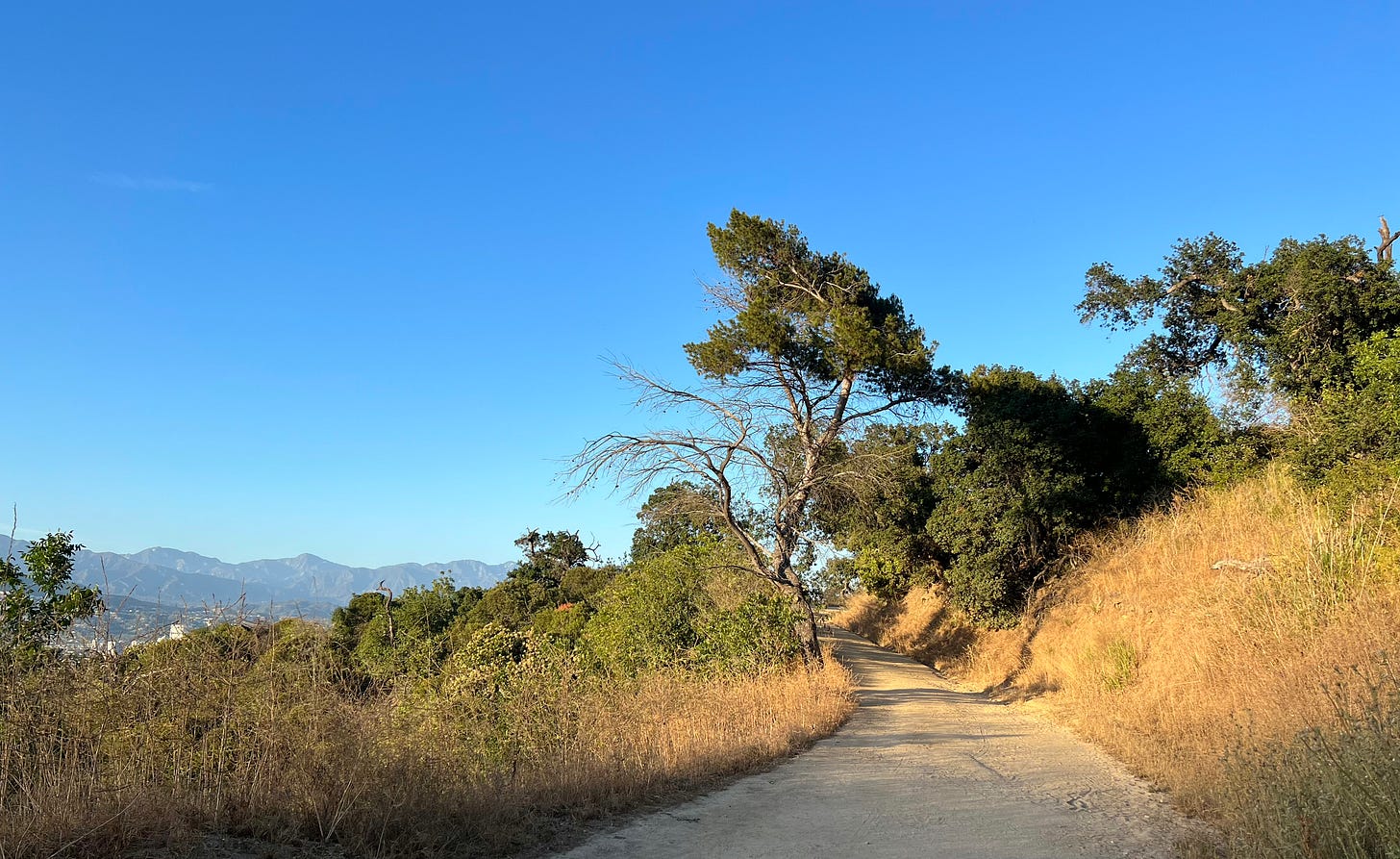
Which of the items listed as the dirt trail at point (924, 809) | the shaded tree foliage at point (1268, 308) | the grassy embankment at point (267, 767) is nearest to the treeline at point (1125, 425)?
the shaded tree foliage at point (1268, 308)

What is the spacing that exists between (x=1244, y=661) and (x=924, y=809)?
4798 millimetres

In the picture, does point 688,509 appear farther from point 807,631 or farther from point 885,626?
point 885,626

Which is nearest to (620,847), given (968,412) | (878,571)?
(968,412)

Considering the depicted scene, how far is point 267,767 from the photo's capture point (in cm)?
526

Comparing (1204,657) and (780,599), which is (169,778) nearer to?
(1204,657)

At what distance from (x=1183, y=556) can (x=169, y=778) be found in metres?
16.8

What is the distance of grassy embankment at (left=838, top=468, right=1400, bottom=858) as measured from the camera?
4.57 m

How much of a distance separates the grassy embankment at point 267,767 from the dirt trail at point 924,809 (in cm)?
69

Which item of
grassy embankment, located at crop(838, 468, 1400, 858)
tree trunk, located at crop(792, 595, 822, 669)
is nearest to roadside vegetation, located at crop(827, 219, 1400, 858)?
grassy embankment, located at crop(838, 468, 1400, 858)

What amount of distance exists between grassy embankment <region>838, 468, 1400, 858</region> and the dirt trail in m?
0.55

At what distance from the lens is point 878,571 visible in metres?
27.3

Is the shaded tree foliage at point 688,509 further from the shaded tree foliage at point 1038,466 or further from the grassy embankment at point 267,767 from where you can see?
the grassy embankment at point 267,767

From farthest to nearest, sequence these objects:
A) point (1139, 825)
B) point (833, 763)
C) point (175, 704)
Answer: point (833, 763) < point (1139, 825) < point (175, 704)

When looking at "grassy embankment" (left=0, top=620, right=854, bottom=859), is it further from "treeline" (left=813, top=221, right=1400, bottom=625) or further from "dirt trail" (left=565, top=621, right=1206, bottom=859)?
"treeline" (left=813, top=221, right=1400, bottom=625)
